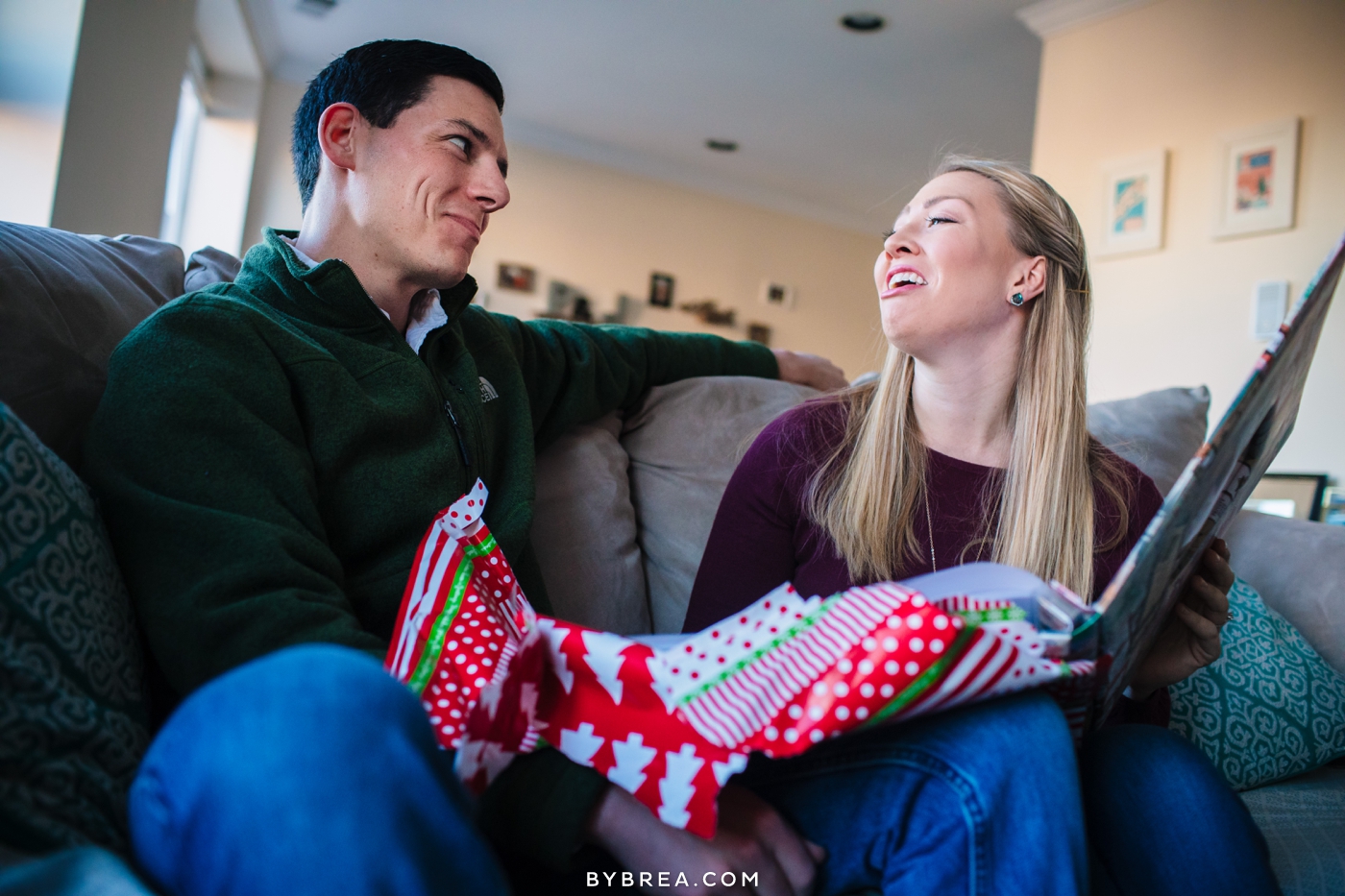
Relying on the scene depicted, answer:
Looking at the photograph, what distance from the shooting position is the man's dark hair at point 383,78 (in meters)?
1.31

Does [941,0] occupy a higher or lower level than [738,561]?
higher

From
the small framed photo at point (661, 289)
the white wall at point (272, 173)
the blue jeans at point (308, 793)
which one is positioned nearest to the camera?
the blue jeans at point (308, 793)

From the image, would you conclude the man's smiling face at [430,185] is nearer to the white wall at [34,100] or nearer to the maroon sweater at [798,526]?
the maroon sweater at [798,526]

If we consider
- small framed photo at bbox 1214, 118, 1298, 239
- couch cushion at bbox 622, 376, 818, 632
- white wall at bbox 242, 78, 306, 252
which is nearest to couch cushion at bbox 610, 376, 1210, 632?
couch cushion at bbox 622, 376, 818, 632

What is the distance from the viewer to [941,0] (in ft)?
13.5

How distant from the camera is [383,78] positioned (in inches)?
51.9

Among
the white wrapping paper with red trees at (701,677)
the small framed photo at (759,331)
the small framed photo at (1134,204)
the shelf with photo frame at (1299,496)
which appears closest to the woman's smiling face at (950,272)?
the white wrapping paper with red trees at (701,677)

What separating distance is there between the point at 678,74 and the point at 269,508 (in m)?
4.88

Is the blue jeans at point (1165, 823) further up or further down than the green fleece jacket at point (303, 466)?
further down

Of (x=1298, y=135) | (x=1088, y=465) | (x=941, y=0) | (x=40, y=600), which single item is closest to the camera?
(x=40, y=600)

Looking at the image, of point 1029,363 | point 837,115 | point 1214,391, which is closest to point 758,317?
point 837,115

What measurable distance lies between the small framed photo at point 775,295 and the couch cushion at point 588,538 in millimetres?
6055

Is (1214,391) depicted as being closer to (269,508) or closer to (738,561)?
(738,561)

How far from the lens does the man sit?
0.53m
